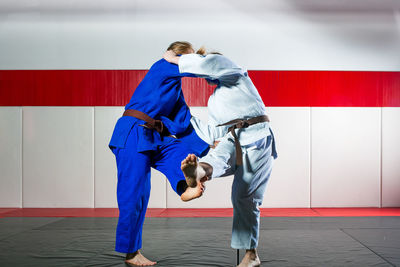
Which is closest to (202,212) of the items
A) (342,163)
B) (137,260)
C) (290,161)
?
(290,161)

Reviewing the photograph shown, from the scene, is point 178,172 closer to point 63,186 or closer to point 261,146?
point 261,146

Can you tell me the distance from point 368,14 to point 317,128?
73.9 inches

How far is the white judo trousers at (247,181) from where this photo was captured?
2498mm

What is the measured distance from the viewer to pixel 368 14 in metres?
5.76

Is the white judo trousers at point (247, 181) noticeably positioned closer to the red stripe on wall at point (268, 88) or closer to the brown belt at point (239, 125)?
the brown belt at point (239, 125)

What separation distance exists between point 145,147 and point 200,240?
1.24 meters

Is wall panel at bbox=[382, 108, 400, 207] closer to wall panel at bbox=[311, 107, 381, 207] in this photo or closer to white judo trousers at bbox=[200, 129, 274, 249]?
wall panel at bbox=[311, 107, 381, 207]

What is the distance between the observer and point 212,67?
2.43 metres

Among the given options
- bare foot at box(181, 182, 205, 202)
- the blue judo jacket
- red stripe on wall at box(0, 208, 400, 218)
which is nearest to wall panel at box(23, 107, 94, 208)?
red stripe on wall at box(0, 208, 400, 218)

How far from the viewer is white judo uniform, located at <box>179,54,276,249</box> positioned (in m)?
2.45

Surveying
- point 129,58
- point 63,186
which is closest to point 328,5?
point 129,58

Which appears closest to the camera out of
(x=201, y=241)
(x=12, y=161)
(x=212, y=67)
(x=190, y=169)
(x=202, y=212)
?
(x=190, y=169)

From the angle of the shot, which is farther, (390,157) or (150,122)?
(390,157)

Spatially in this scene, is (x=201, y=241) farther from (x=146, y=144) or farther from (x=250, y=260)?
(x=146, y=144)
